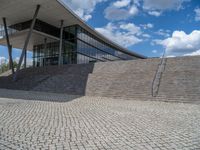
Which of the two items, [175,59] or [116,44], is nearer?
[175,59]

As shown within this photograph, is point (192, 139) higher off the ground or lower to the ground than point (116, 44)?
lower

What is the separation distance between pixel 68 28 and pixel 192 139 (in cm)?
3441

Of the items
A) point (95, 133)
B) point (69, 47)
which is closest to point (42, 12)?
point (69, 47)

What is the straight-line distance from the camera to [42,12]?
30.8 metres

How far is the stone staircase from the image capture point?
1555 cm

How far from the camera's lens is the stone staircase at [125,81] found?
612 inches

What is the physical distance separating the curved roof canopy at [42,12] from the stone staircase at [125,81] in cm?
848

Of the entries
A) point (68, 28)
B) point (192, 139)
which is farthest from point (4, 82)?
point (192, 139)

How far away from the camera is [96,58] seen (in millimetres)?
43281

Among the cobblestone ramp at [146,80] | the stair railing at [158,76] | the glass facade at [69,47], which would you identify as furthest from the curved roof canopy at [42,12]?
the stair railing at [158,76]

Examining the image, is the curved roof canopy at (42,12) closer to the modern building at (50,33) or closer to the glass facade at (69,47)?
the modern building at (50,33)

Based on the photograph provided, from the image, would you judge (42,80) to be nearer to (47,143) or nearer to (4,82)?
(4,82)

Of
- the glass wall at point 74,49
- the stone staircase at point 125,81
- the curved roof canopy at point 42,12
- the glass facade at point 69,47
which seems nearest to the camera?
the stone staircase at point 125,81

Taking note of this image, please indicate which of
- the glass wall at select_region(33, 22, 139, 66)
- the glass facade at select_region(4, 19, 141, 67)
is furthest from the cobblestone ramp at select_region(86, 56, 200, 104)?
the glass facade at select_region(4, 19, 141, 67)
